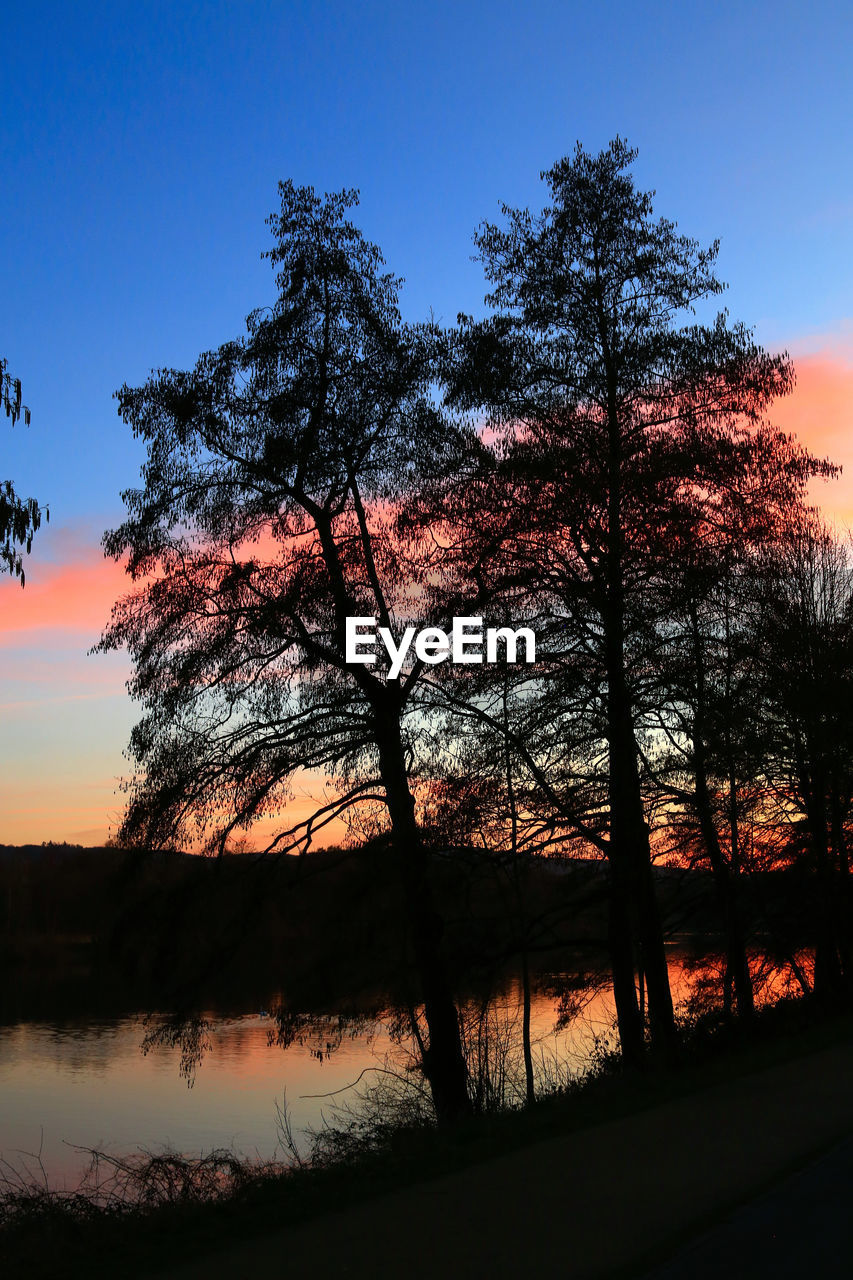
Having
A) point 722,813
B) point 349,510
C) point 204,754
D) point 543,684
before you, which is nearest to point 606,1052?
point 722,813

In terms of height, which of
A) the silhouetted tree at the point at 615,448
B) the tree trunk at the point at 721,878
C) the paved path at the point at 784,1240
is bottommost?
the paved path at the point at 784,1240

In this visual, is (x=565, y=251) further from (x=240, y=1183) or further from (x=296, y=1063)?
(x=296, y=1063)

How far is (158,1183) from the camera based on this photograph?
8.88 meters

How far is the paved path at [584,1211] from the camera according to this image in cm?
562

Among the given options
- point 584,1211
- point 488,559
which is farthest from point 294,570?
point 584,1211

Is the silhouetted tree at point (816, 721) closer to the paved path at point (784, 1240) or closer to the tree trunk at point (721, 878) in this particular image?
the tree trunk at point (721, 878)

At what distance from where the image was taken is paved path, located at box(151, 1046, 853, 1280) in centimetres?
562

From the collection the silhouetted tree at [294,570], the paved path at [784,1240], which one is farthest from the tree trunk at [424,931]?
the paved path at [784,1240]

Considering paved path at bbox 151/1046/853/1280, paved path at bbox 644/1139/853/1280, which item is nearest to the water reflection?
paved path at bbox 151/1046/853/1280

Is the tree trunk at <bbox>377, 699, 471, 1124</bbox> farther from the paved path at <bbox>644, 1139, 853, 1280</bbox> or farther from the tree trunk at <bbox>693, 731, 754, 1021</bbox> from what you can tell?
the paved path at <bbox>644, 1139, 853, 1280</bbox>

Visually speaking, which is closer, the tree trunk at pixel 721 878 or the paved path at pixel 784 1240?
the paved path at pixel 784 1240

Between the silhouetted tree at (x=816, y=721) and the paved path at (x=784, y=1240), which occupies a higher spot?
the silhouetted tree at (x=816, y=721)

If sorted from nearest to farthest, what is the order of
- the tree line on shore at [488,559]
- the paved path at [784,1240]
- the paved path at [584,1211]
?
the paved path at [784,1240]
the paved path at [584,1211]
the tree line on shore at [488,559]

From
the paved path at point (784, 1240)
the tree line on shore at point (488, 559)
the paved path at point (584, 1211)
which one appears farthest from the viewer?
the tree line on shore at point (488, 559)
